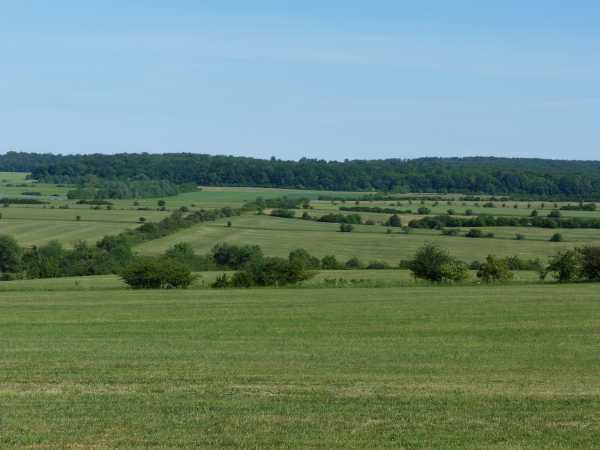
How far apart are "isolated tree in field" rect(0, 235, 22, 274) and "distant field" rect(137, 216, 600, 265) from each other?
10.8m

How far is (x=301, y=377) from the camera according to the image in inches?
783

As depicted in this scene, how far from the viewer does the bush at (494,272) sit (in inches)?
2340

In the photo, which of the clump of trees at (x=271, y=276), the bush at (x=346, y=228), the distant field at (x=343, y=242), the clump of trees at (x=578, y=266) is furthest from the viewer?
the bush at (x=346, y=228)

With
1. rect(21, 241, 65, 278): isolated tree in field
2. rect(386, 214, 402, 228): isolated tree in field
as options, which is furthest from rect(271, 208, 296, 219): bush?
rect(21, 241, 65, 278): isolated tree in field

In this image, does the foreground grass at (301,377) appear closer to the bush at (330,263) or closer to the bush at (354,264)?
the bush at (330,263)

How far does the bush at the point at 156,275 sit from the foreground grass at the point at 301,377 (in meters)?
15.7

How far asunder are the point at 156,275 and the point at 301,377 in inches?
1467

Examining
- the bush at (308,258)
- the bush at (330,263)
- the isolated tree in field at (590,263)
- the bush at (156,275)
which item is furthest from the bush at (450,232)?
the bush at (156,275)

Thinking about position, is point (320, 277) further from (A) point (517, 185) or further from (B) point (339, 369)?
(A) point (517, 185)

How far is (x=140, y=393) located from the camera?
58.6 ft

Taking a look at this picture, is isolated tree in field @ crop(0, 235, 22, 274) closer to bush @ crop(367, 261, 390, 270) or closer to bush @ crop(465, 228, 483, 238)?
bush @ crop(367, 261, 390, 270)

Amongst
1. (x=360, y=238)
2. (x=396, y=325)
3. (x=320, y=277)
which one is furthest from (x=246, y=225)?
(x=396, y=325)

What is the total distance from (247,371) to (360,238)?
7721cm

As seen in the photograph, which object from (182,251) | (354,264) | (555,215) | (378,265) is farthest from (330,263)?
(555,215)
